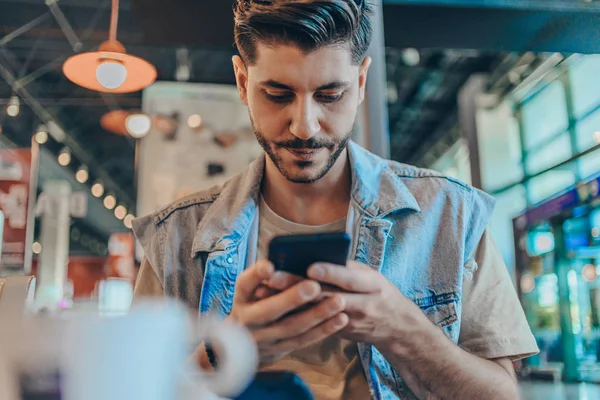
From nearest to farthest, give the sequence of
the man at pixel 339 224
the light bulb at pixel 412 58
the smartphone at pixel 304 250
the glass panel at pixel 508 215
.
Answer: the smartphone at pixel 304 250 → the man at pixel 339 224 → the light bulb at pixel 412 58 → the glass panel at pixel 508 215

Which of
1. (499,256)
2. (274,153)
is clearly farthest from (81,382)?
(499,256)

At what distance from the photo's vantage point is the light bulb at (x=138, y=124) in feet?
18.4

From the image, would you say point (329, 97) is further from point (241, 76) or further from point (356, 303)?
point (356, 303)

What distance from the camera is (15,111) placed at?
7.16 meters

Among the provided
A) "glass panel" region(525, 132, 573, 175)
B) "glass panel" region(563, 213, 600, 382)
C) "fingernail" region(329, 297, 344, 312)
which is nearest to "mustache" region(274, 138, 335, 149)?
"fingernail" region(329, 297, 344, 312)

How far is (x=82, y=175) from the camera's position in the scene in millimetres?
14039

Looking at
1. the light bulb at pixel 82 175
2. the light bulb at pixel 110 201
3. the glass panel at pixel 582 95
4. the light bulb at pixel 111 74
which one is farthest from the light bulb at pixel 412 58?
the light bulb at pixel 110 201

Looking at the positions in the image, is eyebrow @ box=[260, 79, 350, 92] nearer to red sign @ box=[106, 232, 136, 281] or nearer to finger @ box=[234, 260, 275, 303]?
finger @ box=[234, 260, 275, 303]

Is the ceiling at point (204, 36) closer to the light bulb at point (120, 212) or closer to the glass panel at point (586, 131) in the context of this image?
Answer: the glass panel at point (586, 131)

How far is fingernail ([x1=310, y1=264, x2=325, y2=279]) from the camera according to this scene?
0.74 metres

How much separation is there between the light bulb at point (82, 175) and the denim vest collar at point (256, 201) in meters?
13.4

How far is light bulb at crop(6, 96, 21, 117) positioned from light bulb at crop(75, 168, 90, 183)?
665cm

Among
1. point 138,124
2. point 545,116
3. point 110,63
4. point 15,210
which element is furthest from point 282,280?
point 545,116

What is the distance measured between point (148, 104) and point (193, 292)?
5.07 meters
